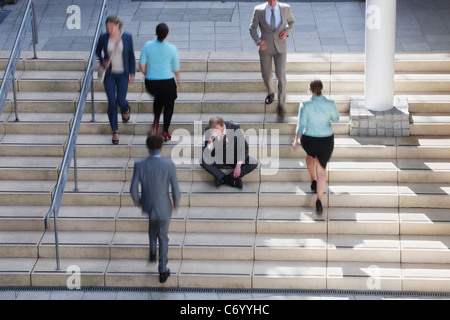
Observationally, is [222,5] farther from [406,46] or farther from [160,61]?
[160,61]

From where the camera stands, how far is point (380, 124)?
11133 millimetres

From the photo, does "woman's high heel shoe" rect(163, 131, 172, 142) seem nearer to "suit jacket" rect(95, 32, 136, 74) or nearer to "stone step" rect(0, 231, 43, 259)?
"suit jacket" rect(95, 32, 136, 74)

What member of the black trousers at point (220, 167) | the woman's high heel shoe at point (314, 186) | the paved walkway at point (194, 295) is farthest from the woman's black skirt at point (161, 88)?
the paved walkway at point (194, 295)

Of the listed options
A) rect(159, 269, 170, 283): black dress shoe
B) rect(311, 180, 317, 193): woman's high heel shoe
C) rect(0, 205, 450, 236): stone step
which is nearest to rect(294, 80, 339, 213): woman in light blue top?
rect(311, 180, 317, 193): woman's high heel shoe

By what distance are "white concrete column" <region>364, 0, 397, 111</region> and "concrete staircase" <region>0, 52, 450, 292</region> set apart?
1.41ft

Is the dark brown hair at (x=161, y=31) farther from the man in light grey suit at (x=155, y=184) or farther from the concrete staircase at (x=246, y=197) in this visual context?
the man in light grey suit at (x=155, y=184)

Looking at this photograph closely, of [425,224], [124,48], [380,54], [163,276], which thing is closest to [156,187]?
[163,276]

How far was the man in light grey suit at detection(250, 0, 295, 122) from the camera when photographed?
435 inches

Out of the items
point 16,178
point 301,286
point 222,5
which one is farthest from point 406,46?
point 16,178

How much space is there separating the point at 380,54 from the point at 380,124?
0.82 m

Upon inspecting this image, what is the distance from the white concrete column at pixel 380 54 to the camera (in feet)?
35.9

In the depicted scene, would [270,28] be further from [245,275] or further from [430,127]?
[245,275]
